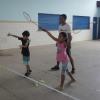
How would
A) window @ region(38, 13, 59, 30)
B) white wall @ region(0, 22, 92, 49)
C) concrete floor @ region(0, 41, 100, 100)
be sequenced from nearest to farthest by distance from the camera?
concrete floor @ region(0, 41, 100, 100)
white wall @ region(0, 22, 92, 49)
window @ region(38, 13, 59, 30)

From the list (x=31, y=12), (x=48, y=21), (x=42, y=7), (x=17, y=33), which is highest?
(x=42, y=7)

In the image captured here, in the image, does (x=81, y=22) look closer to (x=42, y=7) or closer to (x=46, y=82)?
(x=42, y=7)

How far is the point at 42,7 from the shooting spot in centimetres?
1145

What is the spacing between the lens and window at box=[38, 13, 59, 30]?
37.8ft

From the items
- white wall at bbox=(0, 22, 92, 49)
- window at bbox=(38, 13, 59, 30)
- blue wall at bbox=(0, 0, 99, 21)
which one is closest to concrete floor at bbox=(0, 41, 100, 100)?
white wall at bbox=(0, 22, 92, 49)

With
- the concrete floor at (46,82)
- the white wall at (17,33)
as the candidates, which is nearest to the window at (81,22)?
the white wall at (17,33)

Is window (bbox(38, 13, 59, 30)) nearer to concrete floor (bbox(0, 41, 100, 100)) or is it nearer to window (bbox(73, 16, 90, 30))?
window (bbox(73, 16, 90, 30))

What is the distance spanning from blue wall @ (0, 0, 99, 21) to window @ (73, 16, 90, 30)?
280mm

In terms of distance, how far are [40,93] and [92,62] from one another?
3.47 metres

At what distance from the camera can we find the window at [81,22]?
1388cm

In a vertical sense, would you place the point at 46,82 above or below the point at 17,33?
below

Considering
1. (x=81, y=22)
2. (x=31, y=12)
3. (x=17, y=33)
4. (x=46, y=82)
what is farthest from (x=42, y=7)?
(x=46, y=82)

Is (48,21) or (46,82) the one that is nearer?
(46,82)

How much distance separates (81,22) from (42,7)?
400 centimetres
